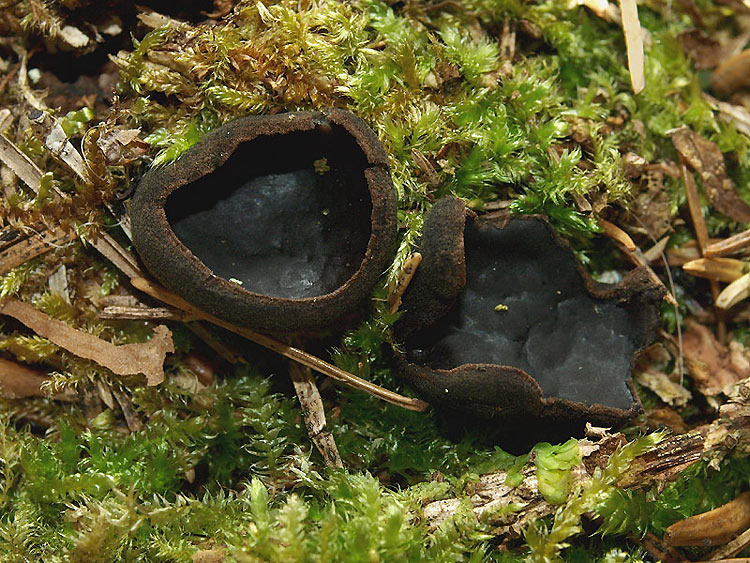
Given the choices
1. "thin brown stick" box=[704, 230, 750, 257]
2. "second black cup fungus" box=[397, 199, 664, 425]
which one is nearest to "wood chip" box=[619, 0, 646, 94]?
"thin brown stick" box=[704, 230, 750, 257]

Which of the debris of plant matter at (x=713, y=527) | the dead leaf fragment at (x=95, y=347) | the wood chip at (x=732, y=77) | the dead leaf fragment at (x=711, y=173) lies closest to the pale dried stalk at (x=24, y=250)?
the dead leaf fragment at (x=95, y=347)

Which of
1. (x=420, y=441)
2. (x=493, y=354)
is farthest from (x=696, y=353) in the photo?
(x=420, y=441)

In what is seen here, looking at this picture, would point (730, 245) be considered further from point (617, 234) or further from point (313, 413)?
point (313, 413)

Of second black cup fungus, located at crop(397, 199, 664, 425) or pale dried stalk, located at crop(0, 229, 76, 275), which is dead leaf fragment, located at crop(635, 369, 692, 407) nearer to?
second black cup fungus, located at crop(397, 199, 664, 425)

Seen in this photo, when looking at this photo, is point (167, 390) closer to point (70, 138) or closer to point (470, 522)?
point (70, 138)

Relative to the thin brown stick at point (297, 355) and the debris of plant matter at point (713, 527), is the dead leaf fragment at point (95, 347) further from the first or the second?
the debris of plant matter at point (713, 527)
